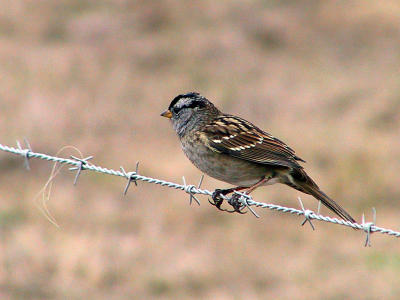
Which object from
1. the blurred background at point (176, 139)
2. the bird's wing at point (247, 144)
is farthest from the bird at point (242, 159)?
the blurred background at point (176, 139)

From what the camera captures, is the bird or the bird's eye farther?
the bird's eye

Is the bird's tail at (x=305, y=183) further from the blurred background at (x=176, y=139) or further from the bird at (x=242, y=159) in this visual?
the blurred background at (x=176, y=139)

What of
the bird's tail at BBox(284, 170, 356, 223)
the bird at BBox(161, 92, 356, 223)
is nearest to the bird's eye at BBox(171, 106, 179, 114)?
the bird at BBox(161, 92, 356, 223)

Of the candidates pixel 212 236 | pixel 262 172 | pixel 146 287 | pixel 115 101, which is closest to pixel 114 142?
pixel 115 101

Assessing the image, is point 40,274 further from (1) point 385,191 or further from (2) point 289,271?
(1) point 385,191

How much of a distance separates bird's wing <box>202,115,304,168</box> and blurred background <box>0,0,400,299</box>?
11.7 ft

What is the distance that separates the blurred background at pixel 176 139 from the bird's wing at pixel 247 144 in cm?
357

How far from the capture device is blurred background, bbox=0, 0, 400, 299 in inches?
415

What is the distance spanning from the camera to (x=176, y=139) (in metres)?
13.8

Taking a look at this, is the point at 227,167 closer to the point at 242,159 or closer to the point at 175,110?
the point at 242,159

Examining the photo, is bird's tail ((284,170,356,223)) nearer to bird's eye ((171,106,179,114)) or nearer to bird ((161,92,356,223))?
bird ((161,92,356,223))

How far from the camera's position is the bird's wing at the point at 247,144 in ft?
22.4

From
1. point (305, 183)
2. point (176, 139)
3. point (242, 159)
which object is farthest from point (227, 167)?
point (176, 139)

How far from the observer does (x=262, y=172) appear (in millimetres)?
6930
